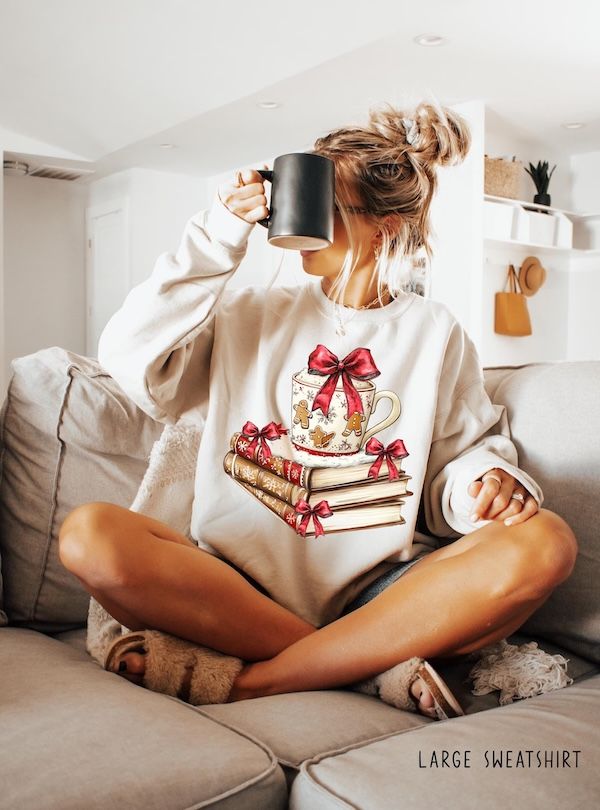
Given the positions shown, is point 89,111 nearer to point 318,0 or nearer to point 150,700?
point 318,0

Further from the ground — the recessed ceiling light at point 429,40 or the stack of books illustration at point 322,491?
A: the recessed ceiling light at point 429,40

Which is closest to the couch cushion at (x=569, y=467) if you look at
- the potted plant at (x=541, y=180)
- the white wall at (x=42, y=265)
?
the potted plant at (x=541, y=180)

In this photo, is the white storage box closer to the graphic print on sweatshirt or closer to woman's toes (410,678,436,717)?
the graphic print on sweatshirt

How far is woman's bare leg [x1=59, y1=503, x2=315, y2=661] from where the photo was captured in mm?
1042

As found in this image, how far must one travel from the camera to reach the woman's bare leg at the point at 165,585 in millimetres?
1042

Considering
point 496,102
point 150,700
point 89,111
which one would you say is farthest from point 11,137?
point 150,700

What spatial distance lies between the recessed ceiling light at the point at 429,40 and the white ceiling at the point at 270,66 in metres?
0.04

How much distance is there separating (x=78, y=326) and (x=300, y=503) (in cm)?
609

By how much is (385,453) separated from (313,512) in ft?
0.40

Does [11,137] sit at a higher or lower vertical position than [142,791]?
higher

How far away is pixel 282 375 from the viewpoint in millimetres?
1186

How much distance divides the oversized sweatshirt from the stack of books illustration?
3cm

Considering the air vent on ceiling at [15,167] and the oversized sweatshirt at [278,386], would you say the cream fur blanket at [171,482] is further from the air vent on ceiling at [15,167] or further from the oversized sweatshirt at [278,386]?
the air vent on ceiling at [15,167]

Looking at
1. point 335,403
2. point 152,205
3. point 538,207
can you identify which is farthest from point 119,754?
point 152,205
